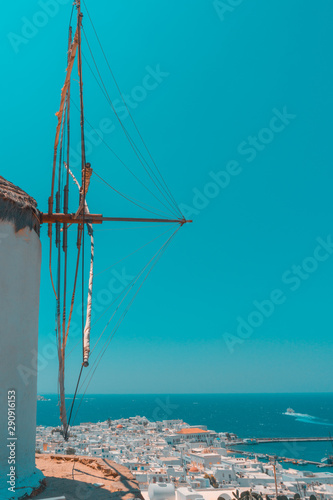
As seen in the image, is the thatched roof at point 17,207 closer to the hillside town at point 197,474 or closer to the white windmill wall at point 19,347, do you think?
the white windmill wall at point 19,347

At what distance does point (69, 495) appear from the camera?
16.2 feet

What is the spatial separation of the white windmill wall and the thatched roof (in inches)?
3.5

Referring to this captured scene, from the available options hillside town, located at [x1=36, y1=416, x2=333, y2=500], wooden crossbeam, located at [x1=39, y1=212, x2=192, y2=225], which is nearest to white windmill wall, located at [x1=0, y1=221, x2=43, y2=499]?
wooden crossbeam, located at [x1=39, y1=212, x2=192, y2=225]

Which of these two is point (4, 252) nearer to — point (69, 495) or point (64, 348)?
point (64, 348)

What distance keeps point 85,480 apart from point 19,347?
225 cm

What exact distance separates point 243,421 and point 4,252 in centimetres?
11410

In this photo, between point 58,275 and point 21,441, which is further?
point 58,275

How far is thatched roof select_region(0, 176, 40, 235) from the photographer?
4.88 metres

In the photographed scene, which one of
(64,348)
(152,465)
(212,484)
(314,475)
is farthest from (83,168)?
(314,475)

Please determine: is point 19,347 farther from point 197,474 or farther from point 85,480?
point 197,474

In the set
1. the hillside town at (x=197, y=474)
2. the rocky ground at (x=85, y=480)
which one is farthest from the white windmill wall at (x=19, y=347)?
the hillside town at (x=197, y=474)

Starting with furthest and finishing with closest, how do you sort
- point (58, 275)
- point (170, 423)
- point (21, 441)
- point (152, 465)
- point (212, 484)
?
point (170, 423)
point (152, 465)
point (212, 484)
point (58, 275)
point (21, 441)

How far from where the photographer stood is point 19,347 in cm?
476

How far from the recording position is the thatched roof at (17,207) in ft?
16.0
